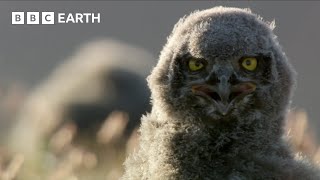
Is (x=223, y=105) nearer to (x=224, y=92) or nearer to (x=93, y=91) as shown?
(x=224, y=92)

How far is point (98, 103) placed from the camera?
14102mm

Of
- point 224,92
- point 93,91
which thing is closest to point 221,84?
point 224,92

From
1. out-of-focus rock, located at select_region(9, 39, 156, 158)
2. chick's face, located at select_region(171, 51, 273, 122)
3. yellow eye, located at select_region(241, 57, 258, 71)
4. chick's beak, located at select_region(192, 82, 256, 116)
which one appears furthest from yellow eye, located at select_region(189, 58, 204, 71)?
out-of-focus rock, located at select_region(9, 39, 156, 158)

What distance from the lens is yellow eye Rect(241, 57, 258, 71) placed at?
818 centimetres

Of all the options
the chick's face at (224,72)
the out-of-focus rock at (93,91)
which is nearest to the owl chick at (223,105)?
the chick's face at (224,72)

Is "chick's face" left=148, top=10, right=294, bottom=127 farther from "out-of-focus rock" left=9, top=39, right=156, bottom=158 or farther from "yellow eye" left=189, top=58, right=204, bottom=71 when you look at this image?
"out-of-focus rock" left=9, top=39, right=156, bottom=158

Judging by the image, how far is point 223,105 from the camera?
26.6 feet

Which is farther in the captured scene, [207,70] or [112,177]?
[112,177]

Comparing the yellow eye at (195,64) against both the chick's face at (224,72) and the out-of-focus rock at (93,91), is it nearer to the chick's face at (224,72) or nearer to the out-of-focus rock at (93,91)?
the chick's face at (224,72)

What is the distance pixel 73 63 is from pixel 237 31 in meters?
6.31

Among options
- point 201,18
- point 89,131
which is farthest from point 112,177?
point 89,131

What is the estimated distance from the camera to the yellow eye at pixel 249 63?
322 inches

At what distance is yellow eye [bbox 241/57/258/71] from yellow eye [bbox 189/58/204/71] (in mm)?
278

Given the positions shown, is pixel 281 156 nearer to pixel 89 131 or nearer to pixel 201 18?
pixel 201 18
